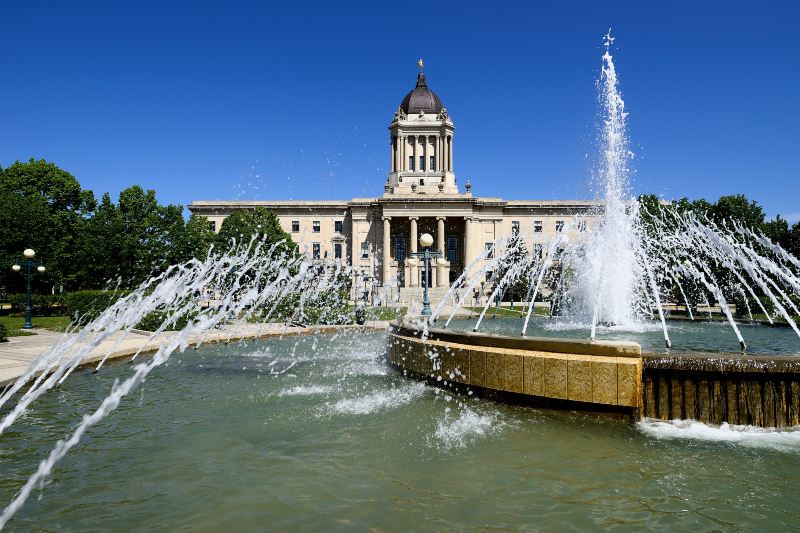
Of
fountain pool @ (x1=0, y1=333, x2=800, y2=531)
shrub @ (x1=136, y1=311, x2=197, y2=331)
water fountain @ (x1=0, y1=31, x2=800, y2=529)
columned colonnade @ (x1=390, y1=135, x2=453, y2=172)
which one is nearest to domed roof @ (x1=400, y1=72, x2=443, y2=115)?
columned colonnade @ (x1=390, y1=135, x2=453, y2=172)

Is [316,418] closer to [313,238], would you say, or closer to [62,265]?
[62,265]

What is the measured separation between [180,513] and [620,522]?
382cm

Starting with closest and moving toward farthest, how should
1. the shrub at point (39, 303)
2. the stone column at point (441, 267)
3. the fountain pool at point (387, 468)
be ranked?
the fountain pool at point (387, 468) → the shrub at point (39, 303) → the stone column at point (441, 267)

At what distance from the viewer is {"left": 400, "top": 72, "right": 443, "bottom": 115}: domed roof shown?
3310 inches

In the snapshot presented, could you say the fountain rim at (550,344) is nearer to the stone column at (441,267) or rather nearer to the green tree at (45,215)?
the green tree at (45,215)

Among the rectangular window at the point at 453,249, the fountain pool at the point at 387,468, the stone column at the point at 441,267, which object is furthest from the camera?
the rectangular window at the point at 453,249

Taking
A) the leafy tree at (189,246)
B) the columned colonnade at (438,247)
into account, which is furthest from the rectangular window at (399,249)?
the leafy tree at (189,246)

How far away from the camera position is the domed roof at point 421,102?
3310 inches

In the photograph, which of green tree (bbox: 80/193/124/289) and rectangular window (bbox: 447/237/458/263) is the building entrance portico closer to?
rectangular window (bbox: 447/237/458/263)

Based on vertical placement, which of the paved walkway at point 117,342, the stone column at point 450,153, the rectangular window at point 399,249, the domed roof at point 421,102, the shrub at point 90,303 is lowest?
the paved walkway at point 117,342

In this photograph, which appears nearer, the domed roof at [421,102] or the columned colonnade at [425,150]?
the columned colonnade at [425,150]

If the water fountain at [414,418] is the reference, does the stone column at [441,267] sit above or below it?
above

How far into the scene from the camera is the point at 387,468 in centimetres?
562

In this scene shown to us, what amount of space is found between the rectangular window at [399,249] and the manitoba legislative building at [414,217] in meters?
0.14
